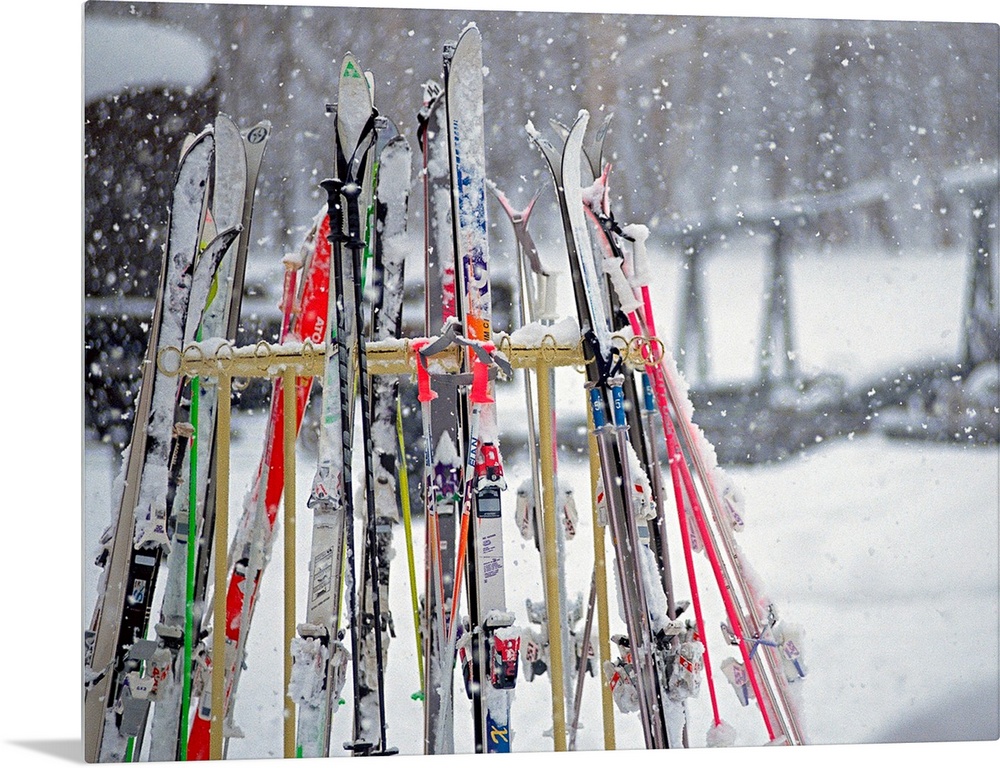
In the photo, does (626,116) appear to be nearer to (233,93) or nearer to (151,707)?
(233,93)

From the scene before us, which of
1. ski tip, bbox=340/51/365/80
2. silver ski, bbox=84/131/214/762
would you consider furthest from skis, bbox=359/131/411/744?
silver ski, bbox=84/131/214/762

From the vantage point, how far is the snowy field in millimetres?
3090

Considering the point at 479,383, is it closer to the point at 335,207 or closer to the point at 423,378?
the point at 423,378

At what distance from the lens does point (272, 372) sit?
3.04 m

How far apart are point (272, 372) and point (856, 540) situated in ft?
5.40

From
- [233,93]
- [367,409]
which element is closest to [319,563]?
[367,409]

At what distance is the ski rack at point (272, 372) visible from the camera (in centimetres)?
297

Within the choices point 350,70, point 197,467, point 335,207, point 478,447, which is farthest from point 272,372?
point 350,70

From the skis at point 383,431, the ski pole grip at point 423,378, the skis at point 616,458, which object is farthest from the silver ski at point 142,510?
the skis at point 616,458

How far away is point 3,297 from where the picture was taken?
2.94 meters

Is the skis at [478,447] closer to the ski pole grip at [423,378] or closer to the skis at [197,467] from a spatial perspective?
the ski pole grip at [423,378]

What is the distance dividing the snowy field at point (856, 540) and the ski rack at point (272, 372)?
0.06 m

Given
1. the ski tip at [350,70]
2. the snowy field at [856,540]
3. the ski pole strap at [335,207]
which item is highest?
Answer: the ski tip at [350,70]

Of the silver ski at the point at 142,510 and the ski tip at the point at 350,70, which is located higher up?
the ski tip at the point at 350,70
